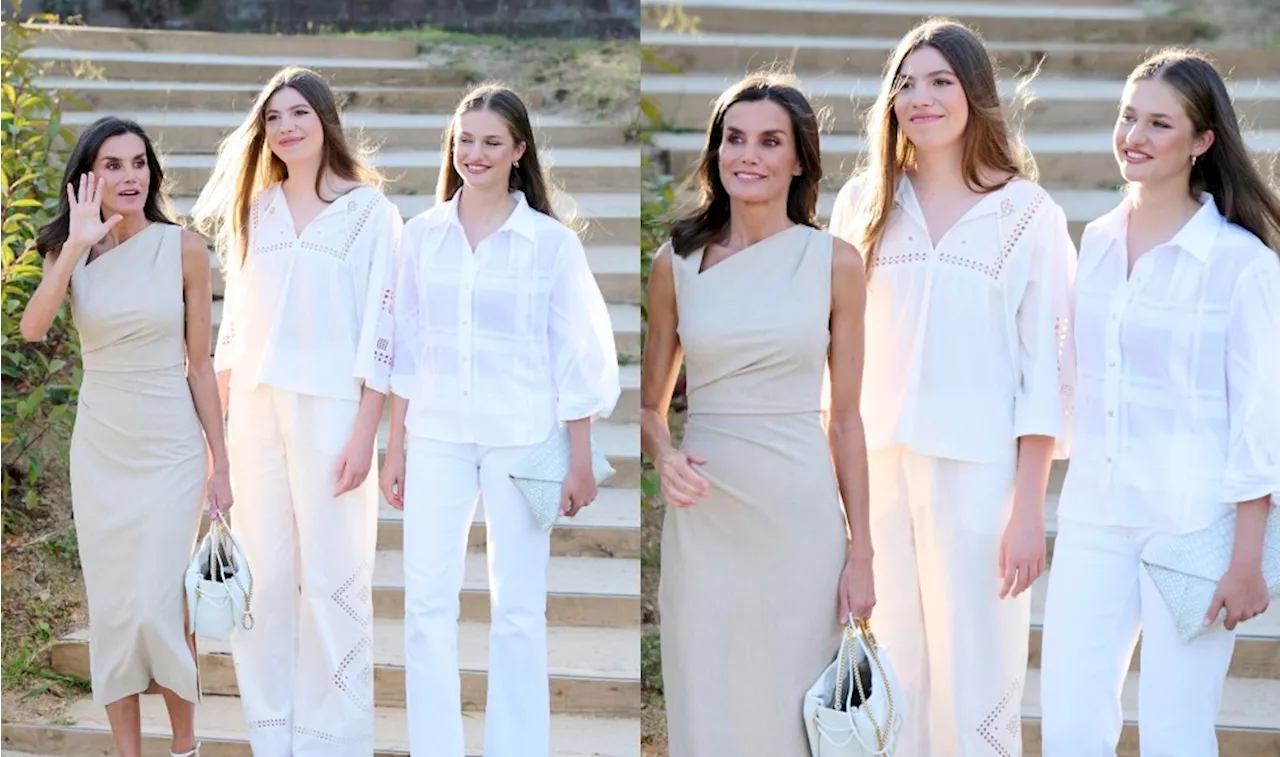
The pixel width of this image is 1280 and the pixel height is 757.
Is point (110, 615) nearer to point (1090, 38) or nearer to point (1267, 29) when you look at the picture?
point (1090, 38)

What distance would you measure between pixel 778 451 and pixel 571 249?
2.72 ft

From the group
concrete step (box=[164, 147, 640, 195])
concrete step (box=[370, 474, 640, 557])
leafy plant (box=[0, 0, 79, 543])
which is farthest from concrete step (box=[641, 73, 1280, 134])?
leafy plant (box=[0, 0, 79, 543])

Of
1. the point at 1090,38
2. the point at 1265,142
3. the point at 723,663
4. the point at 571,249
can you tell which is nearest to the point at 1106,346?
the point at 723,663

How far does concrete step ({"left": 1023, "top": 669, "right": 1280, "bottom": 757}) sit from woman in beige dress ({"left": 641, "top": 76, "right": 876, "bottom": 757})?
4.39 ft

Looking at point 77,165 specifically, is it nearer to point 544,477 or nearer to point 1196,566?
point 544,477

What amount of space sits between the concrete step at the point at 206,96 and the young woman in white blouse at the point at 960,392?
430cm

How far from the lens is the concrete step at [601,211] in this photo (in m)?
5.98

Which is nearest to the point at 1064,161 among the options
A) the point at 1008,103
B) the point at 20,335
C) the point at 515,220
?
the point at 1008,103

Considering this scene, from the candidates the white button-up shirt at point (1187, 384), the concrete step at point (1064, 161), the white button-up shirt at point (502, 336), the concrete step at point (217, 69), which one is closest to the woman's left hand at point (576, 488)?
the white button-up shirt at point (502, 336)

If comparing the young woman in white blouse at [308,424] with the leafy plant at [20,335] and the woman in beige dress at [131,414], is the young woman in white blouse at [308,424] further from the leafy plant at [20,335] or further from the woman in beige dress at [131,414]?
the leafy plant at [20,335]

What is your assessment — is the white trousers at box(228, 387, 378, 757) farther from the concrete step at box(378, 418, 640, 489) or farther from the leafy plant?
the leafy plant

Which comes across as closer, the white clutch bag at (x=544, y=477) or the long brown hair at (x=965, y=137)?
the long brown hair at (x=965, y=137)

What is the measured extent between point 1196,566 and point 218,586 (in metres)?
2.15

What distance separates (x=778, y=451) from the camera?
2.96 meters
